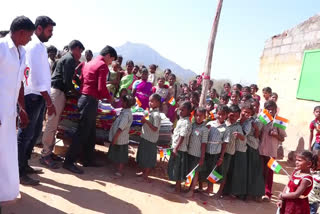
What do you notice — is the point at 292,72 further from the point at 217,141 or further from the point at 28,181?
the point at 28,181

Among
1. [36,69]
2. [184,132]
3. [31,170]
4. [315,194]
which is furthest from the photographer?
[184,132]

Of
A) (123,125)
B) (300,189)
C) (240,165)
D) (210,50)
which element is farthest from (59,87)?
(300,189)

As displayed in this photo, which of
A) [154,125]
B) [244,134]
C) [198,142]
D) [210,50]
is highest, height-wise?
[210,50]

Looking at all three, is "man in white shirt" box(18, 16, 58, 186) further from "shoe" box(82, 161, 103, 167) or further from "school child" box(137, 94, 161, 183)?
"school child" box(137, 94, 161, 183)

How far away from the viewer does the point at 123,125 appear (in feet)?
14.8

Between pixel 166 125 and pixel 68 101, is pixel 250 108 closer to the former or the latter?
pixel 166 125

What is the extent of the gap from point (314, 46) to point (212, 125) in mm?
4636

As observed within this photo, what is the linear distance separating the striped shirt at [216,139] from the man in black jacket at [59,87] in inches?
91.5

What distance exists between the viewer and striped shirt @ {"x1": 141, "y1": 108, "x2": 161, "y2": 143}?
452 cm

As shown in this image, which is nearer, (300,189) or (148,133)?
(300,189)

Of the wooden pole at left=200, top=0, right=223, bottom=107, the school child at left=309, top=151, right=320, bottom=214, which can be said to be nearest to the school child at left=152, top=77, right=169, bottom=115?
the wooden pole at left=200, top=0, right=223, bottom=107

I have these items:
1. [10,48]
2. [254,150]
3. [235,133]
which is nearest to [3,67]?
[10,48]

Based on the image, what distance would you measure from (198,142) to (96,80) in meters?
1.81

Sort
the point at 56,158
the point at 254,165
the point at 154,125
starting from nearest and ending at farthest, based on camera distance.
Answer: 1. the point at 154,125
2. the point at 254,165
3. the point at 56,158
